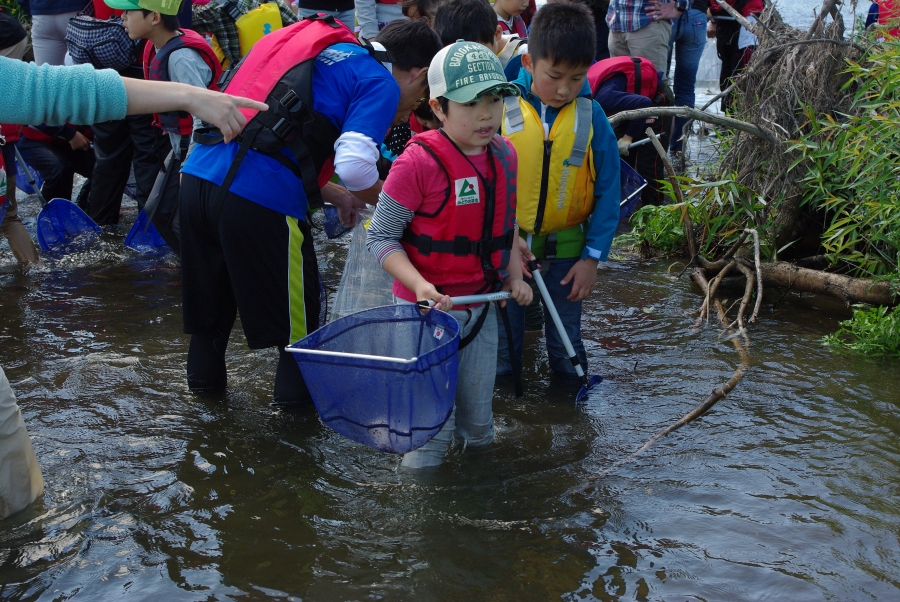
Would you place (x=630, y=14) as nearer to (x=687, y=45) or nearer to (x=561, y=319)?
(x=687, y=45)

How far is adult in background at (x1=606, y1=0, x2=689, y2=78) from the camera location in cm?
739

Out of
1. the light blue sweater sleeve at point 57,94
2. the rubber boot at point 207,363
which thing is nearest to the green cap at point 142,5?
the rubber boot at point 207,363

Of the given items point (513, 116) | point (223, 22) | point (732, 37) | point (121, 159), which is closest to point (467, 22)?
point (513, 116)

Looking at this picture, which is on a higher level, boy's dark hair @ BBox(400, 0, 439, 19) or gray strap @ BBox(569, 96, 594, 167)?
boy's dark hair @ BBox(400, 0, 439, 19)

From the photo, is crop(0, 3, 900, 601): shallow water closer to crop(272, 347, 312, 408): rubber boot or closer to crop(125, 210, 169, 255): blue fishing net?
crop(272, 347, 312, 408): rubber boot

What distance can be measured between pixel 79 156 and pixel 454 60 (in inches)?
227

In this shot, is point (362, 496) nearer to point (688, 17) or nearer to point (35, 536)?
point (35, 536)

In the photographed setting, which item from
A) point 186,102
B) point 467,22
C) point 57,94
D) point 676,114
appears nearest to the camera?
point 57,94

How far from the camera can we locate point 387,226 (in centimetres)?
296

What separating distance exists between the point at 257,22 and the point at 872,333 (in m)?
4.44

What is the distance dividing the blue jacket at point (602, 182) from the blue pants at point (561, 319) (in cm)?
20

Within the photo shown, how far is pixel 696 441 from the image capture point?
3.48m

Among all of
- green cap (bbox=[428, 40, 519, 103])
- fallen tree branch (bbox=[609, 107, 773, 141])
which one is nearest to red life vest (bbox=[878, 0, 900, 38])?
fallen tree branch (bbox=[609, 107, 773, 141])

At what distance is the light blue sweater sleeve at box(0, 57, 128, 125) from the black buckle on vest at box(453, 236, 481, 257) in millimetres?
1189
